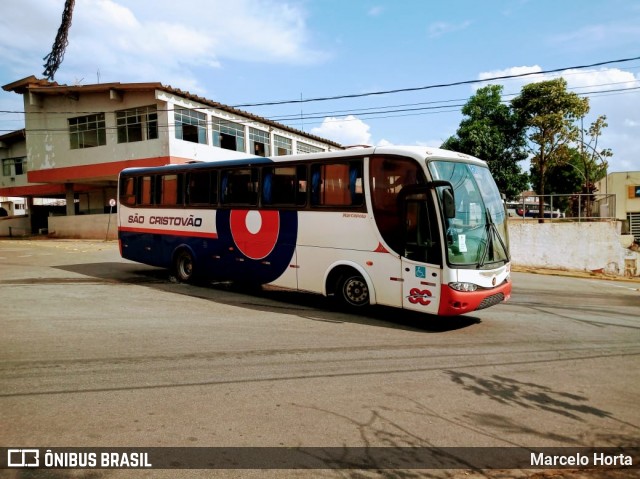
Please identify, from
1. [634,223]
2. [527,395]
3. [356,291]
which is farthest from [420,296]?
[634,223]

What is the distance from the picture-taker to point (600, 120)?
2883cm

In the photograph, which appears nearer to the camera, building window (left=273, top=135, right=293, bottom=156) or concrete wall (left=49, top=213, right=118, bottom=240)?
concrete wall (left=49, top=213, right=118, bottom=240)

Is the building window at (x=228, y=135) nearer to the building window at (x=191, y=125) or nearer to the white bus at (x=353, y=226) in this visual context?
the building window at (x=191, y=125)

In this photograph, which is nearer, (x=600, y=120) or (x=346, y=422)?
(x=346, y=422)

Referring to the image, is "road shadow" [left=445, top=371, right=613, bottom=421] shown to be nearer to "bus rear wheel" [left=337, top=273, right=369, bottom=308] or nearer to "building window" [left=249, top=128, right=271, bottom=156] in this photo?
"bus rear wheel" [left=337, top=273, right=369, bottom=308]

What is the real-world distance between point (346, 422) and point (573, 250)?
18.5 m

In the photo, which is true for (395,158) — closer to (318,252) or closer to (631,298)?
(318,252)

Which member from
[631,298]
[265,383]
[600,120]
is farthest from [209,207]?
[600,120]

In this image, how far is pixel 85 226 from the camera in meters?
29.7

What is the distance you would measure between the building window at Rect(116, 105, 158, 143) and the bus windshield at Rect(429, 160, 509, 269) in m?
23.1

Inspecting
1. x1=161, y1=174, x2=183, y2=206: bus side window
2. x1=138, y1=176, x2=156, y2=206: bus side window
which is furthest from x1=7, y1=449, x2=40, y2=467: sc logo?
x1=138, y1=176, x2=156, y2=206: bus side window

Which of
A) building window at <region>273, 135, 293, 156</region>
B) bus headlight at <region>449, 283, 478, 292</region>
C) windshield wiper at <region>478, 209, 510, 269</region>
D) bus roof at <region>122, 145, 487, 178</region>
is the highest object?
building window at <region>273, 135, 293, 156</region>

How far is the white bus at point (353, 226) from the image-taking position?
728 centimetres

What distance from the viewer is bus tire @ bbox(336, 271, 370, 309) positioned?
334 inches
